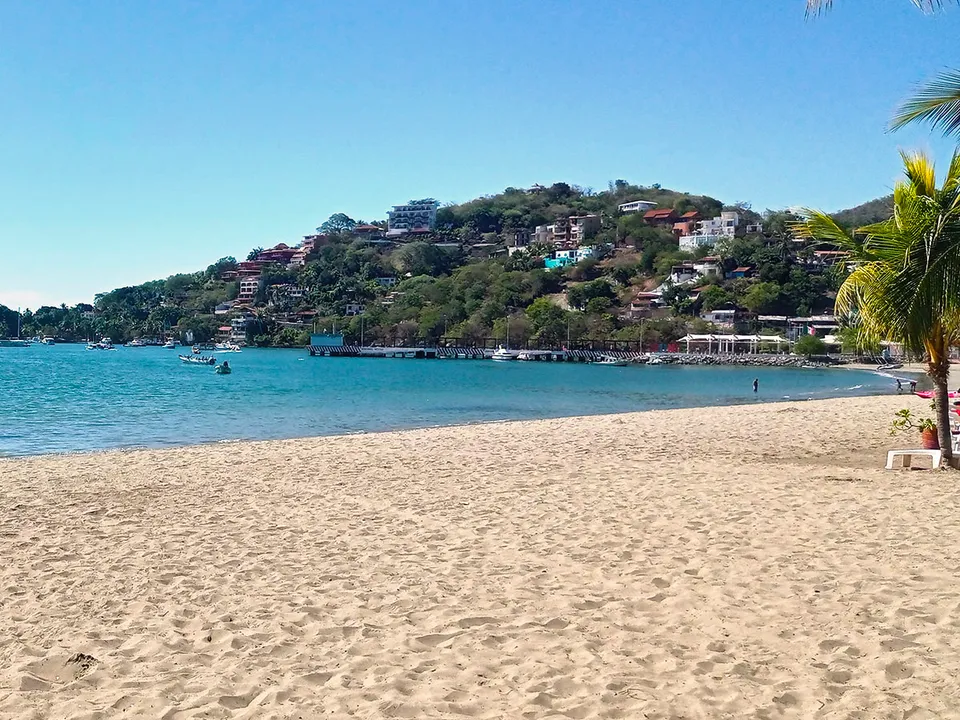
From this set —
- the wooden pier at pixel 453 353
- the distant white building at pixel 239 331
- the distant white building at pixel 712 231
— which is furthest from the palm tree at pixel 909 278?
the distant white building at pixel 712 231

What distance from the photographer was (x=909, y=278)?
9.06 m

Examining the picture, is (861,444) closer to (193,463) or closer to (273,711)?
(193,463)

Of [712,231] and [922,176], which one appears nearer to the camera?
[922,176]

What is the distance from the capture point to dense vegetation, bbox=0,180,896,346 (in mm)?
131000

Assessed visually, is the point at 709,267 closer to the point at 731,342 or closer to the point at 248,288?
the point at 731,342

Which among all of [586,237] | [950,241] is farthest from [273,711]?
[586,237]

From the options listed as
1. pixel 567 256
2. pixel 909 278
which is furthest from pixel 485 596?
pixel 567 256

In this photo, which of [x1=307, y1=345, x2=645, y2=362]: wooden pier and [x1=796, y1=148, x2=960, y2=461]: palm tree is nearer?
[x1=796, y1=148, x2=960, y2=461]: palm tree

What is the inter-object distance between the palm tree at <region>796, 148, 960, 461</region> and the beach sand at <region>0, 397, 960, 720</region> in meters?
1.80

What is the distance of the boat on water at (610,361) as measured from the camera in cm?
10851

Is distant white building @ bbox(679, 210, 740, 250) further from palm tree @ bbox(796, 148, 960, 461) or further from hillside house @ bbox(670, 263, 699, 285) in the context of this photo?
palm tree @ bbox(796, 148, 960, 461)

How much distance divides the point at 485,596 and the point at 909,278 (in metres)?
6.29

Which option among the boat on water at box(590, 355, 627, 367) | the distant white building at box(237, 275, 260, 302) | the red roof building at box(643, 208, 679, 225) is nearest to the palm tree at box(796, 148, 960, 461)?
the boat on water at box(590, 355, 627, 367)

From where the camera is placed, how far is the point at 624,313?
138375mm
